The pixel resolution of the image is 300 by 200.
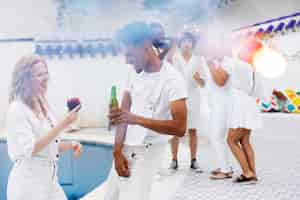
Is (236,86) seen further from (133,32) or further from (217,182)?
(133,32)

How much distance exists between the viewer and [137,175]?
58.4 inches

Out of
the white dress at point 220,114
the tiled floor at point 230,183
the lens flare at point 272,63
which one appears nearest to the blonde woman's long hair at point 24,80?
the tiled floor at point 230,183

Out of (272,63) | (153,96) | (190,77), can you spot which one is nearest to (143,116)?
(153,96)

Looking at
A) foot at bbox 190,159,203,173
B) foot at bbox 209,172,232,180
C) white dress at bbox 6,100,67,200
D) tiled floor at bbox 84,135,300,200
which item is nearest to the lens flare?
tiled floor at bbox 84,135,300,200

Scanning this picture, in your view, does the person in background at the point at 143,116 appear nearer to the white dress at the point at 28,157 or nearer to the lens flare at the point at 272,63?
the white dress at the point at 28,157

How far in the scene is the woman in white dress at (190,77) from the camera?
3.32 meters

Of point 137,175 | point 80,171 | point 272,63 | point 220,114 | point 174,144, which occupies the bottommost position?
point 80,171

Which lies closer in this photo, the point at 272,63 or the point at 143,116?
the point at 143,116

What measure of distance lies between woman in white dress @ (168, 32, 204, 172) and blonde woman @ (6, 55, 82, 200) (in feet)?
6.07

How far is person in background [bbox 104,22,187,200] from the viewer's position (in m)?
1.40

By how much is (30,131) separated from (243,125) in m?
1.78

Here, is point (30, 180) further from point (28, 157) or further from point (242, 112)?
point (242, 112)

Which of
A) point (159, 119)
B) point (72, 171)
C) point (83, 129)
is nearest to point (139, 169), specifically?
point (159, 119)

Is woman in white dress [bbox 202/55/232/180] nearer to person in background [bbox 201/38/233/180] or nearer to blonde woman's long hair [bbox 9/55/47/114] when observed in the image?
person in background [bbox 201/38/233/180]
